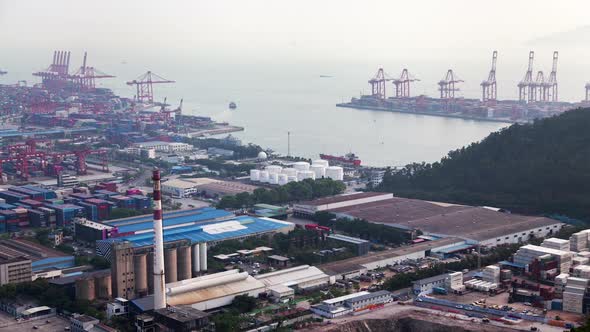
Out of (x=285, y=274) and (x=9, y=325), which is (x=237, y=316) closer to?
(x=285, y=274)

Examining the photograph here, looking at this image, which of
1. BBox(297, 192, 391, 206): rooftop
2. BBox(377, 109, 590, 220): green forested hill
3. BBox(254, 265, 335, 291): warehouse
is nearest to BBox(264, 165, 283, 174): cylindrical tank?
BBox(377, 109, 590, 220): green forested hill

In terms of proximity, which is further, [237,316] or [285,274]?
[285,274]

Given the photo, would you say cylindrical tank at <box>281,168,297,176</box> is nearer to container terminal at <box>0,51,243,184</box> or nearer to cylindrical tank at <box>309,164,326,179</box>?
cylindrical tank at <box>309,164,326,179</box>

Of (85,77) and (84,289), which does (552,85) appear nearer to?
(85,77)

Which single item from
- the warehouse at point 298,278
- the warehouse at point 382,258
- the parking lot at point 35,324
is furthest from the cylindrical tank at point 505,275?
the parking lot at point 35,324

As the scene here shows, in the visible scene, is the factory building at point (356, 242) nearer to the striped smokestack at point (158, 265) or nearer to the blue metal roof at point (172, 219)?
the blue metal roof at point (172, 219)

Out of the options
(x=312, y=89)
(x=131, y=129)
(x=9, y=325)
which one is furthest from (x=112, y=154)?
(x=312, y=89)
